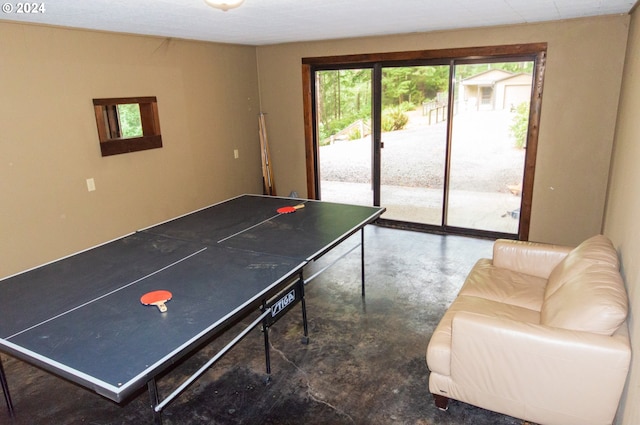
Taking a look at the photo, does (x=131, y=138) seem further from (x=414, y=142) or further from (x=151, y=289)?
(x=414, y=142)

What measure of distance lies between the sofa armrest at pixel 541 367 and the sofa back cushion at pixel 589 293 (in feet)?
0.23

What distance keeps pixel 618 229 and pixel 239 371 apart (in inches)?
108

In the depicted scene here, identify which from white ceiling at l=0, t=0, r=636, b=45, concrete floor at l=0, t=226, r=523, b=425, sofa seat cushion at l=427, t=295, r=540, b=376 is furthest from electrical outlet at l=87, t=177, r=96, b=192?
sofa seat cushion at l=427, t=295, r=540, b=376

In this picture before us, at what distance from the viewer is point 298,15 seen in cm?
346

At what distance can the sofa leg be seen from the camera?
2.46 metres

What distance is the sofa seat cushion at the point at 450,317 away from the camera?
2.38 meters

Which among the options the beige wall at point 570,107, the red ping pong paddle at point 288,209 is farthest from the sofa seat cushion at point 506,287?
the beige wall at point 570,107

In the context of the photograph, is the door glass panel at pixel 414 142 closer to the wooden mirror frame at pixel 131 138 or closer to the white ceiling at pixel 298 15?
the white ceiling at pixel 298 15

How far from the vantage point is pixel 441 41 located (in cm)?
486

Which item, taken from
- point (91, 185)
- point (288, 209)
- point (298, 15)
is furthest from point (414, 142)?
point (91, 185)

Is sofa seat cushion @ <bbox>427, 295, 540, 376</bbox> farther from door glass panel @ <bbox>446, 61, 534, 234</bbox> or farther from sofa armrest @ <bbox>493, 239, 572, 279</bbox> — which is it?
door glass panel @ <bbox>446, 61, 534, 234</bbox>

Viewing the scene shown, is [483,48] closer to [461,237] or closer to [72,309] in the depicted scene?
[461,237]

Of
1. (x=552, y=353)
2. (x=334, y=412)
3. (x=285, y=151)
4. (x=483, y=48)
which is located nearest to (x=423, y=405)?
(x=334, y=412)

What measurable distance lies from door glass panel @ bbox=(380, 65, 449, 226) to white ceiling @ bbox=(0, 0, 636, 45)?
0.74 metres
